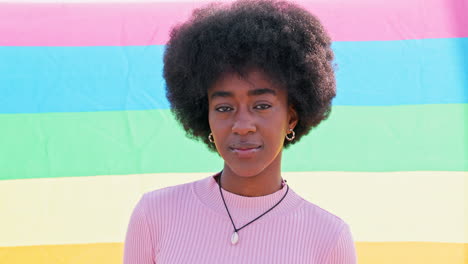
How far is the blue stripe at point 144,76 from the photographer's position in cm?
306

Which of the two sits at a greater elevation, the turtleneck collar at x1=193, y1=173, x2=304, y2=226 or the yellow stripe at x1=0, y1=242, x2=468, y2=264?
the turtleneck collar at x1=193, y1=173, x2=304, y2=226

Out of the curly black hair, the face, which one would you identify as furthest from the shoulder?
the curly black hair

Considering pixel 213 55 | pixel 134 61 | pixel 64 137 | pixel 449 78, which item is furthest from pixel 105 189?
pixel 449 78

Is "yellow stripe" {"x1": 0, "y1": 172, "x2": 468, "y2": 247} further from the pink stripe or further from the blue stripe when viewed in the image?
the pink stripe

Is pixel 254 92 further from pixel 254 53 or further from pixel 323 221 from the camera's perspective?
pixel 323 221

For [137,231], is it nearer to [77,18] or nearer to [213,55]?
[213,55]

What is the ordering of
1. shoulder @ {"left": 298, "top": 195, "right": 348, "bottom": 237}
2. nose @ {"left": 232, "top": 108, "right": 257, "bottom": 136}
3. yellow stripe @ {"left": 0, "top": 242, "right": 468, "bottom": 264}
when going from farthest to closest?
yellow stripe @ {"left": 0, "top": 242, "right": 468, "bottom": 264} → shoulder @ {"left": 298, "top": 195, "right": 348, "bottom": 237} → nose @ {"left": 232, "top": 108, "right": 257, "bottom": 136}

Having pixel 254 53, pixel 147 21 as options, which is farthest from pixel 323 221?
pixel 147 21

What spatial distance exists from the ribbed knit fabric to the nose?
0.30 meters

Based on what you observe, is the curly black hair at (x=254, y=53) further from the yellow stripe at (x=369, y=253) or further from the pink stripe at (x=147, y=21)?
the yellow stripe at (x=369, y=253)

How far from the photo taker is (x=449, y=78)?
310 centimetres

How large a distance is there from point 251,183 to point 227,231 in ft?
0.65

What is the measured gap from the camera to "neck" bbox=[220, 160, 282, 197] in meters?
2.29

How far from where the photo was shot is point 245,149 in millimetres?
2111
